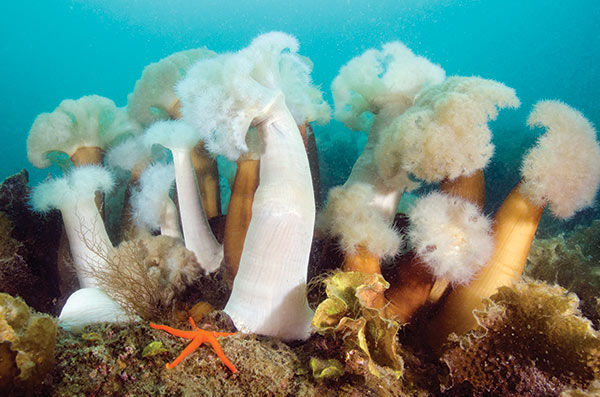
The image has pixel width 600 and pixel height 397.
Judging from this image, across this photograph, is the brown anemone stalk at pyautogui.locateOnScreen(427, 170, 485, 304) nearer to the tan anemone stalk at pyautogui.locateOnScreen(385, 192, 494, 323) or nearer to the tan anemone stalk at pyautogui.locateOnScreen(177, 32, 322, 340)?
the tan anemone stalk at pyautogui.locateOnScreen(385, 192, 494, 323)

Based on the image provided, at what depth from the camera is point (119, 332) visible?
5.66ft

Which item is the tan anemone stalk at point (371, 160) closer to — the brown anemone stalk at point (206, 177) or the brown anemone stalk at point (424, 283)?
the brown anemone stalk at point (424, 283)

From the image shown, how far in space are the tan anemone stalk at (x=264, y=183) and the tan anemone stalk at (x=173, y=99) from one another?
1212 mm

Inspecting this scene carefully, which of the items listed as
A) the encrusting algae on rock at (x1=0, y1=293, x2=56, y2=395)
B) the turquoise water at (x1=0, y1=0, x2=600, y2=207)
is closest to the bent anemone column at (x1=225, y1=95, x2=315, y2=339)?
the encrusting algae on rock at (x1=0, y1=293, x2=56, y2=395)

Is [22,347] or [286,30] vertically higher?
[286,30]

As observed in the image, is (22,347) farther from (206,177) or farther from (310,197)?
(206,177)

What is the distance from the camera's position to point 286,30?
9312cm

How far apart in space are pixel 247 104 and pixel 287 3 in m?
121

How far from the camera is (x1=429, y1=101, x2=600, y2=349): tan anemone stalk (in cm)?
223

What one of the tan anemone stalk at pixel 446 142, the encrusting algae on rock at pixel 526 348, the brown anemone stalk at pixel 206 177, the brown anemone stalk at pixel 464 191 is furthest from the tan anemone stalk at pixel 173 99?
the encrusting algae on rock at pixel 526 348

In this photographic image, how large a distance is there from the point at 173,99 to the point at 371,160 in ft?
7.89

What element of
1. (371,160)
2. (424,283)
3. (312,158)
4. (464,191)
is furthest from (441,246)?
(312,158)

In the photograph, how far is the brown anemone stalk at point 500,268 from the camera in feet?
7.67

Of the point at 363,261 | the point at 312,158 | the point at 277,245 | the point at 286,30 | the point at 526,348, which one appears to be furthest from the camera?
the point at 286,30
